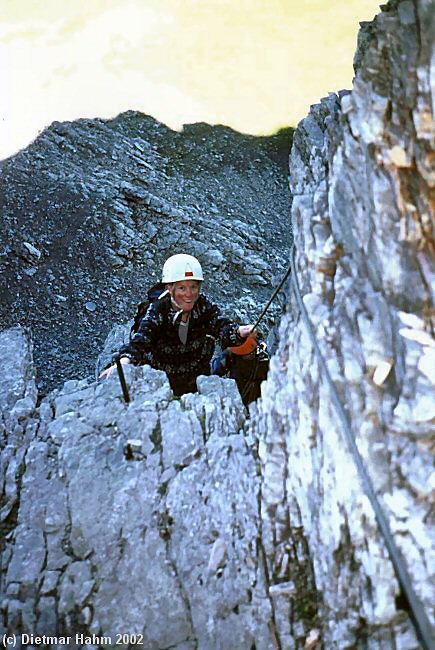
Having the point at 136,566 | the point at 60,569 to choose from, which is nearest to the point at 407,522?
the point at 136,566

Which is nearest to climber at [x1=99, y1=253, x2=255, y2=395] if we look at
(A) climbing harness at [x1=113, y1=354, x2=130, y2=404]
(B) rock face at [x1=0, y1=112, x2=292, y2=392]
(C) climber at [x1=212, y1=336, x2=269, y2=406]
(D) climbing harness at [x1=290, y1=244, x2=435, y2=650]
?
(C) climber at [x1=212, y1=336, x2=269, y2=406]

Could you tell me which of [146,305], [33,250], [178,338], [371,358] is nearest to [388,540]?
[371,358]

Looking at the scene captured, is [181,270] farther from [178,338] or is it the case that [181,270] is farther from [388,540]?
[388,540]

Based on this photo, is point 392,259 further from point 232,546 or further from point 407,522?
point 232,546

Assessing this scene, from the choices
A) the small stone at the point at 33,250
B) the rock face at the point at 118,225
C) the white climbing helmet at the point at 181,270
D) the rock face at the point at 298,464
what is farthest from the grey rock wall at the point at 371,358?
the small stone at the point at 33,250

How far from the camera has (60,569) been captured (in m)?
4.23

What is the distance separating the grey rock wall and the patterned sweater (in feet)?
7.83

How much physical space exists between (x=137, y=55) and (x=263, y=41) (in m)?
3.15

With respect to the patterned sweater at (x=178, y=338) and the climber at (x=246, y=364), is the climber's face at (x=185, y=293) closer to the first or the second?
the patterned sweater at (x=178, y=338)

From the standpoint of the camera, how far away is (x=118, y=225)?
11.0m

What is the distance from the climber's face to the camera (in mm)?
6387

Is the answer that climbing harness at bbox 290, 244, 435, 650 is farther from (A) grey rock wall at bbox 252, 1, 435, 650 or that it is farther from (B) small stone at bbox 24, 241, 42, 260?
(B) small stone at bbox 24, 241, 42, 260

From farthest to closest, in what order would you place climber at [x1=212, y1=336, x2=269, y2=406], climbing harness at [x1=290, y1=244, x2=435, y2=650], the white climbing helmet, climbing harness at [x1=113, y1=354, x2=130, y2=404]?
the white climbing helmet → climber at [x1=212, y1=336, x2=269, y2=406] → climbing harness at [x1=113, y1=354, x2=130, y2=404] → climbing harness at [x1=290, y1=244, x2=435, y2=650]

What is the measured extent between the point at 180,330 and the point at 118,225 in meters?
4.82
